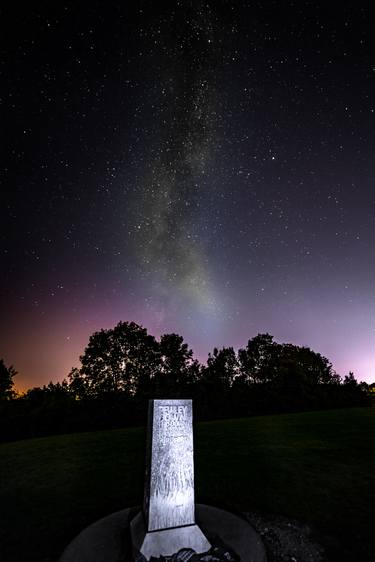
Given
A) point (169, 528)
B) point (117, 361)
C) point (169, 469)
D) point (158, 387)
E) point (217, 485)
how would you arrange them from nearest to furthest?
point (169, 528)
point (169, 469)
point (217, 485)
point (158, 387)
point (117, 361)

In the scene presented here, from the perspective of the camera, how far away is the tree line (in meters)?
17.0

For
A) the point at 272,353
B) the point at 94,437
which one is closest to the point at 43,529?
the point at 94,437

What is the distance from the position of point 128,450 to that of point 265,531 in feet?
23.2

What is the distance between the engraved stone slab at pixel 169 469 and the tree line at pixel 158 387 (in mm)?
14908

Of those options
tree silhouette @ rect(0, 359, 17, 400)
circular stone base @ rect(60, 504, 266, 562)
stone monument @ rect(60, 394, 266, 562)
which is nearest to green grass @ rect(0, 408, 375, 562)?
circular stone base @ rect(60, 504, 266, 562)

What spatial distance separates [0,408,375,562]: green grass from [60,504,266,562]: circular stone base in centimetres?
47

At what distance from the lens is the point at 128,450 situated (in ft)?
34.0

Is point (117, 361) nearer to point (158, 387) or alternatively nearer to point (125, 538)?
point (158, 387)

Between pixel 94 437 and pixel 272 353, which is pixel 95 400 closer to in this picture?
Result: pixel 94 437

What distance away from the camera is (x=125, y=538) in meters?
4.02

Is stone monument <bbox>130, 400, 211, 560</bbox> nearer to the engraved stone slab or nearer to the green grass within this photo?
the engraved stone slab

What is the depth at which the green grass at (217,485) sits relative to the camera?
176 inches

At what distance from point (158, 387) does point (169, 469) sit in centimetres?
2376

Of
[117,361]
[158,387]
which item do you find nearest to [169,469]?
[158,387]
